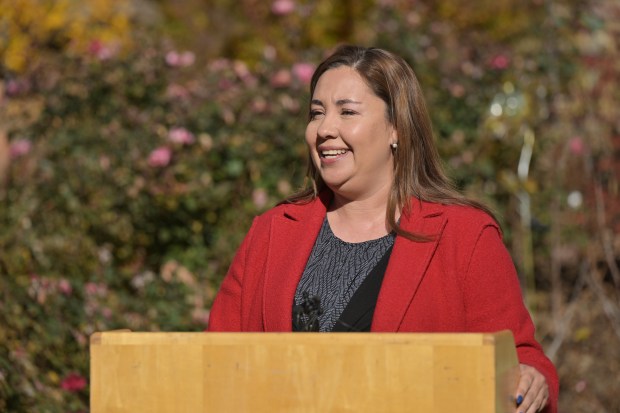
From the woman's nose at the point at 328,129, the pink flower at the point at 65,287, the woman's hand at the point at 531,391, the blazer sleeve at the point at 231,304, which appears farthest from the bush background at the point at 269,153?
the woman's hand at the point at 531,391

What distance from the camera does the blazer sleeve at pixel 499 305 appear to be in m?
2.54

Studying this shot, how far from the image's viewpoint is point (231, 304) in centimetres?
289

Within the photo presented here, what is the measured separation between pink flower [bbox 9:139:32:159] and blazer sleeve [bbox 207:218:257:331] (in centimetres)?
312

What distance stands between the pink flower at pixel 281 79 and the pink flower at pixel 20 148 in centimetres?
130

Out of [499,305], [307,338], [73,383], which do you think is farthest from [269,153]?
[307,338]

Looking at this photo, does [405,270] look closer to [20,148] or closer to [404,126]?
[404,126]

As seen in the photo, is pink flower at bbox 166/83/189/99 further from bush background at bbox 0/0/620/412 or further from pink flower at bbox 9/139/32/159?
pink flower at bbox 9/139/32/159

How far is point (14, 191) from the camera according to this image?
18.5ft

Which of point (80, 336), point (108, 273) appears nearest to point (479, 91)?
point (108, 273)

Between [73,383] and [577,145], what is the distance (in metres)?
3.18

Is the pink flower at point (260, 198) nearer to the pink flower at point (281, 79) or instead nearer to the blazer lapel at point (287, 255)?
the pink flower at point (281, 79)

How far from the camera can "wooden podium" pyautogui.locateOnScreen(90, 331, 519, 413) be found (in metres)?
2.03

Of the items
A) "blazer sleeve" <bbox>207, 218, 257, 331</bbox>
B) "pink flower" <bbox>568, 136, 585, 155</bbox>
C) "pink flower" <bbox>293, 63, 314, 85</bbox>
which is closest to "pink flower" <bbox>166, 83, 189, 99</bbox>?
"pink flower" <bbox>293, 63, 314, 85</bbox>

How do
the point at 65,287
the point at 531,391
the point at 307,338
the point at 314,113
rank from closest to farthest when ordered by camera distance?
the point at 307,338
the point at 531,391
the point at 314,113
the point at 65,287
